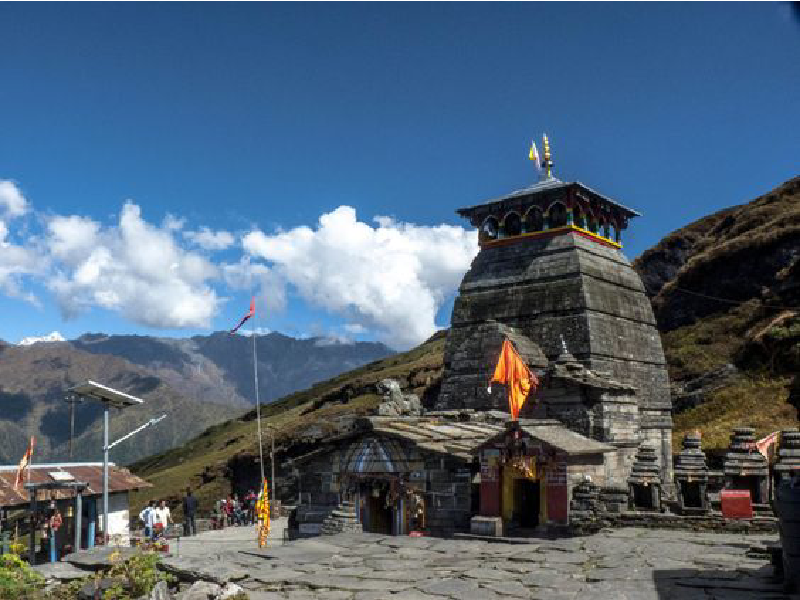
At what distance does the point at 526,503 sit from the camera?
74.8 feet

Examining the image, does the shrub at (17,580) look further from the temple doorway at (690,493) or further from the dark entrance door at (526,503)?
the temple doorway at (690,493)

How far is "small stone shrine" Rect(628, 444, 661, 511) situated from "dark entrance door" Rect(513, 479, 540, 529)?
2909 mm

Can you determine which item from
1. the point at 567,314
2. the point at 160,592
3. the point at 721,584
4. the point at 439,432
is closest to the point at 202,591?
the point at 160,592

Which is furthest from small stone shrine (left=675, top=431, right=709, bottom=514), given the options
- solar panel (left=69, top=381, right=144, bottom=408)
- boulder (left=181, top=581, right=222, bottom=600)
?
solar panel (left=69, top=381, right=144, bottom=408)

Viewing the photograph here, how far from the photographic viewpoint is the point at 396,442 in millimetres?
23625

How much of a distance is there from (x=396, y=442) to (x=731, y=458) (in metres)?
9.61

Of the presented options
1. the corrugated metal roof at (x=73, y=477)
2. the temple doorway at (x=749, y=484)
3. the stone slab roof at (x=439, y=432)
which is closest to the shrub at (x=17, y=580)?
the stone slab roof at (x=439, y=432)

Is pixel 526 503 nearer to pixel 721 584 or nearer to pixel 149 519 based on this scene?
pixel 721 584

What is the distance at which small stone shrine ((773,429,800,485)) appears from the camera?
1933cm

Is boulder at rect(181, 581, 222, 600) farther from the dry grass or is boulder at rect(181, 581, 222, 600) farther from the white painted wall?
the dry grass

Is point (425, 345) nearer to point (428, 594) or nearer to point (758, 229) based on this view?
point (758, 229)

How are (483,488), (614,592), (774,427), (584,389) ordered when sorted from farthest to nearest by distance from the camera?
(774,427) → (584,389) → (483,488) → (614,592)

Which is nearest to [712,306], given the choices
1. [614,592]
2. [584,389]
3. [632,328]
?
[632,328]

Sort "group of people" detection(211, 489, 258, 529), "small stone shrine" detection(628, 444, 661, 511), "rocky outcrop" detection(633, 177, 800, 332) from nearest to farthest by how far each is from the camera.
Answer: "small stone shrine" detection(628, 444, 661, 511) → "group of people" detection(211, 489, 258, 529) → "rocky outcrop" detection(633, 177, 800, 332)
